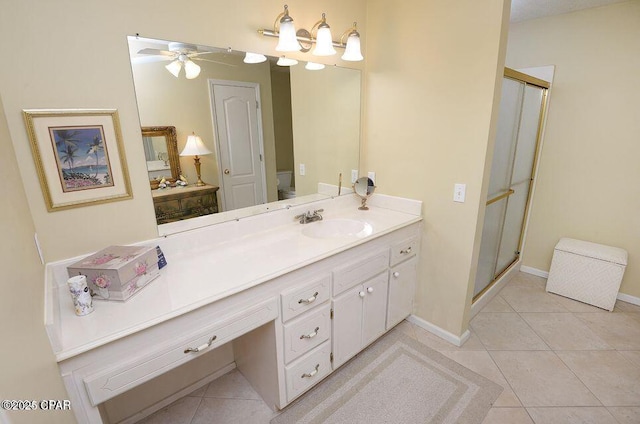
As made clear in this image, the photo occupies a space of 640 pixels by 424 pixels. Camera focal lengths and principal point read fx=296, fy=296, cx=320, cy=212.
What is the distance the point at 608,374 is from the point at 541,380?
0.46m

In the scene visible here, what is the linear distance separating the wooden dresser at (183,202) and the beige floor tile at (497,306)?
2424 mm

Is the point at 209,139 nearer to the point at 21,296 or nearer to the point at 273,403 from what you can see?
the point at 21,296

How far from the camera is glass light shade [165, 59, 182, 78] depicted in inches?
55.9

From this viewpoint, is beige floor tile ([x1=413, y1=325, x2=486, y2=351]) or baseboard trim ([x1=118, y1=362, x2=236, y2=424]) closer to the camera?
baseboard trim ([x1=118, y1=362, x2=236, y2=424])

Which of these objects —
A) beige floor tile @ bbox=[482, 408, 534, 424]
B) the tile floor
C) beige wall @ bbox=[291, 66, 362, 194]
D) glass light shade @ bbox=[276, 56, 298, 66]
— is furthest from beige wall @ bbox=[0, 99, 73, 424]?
beige floor tile @ bbox=[482, 408, 534, 424]

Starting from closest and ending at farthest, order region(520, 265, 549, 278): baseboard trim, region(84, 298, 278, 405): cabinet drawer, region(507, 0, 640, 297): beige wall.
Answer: region(84, 298, 278, 405): cabinet drawer
region(507, 0, 640, 297): beige wall
region(520, 265, 549, 278): baseboard trim

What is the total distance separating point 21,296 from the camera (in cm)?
72

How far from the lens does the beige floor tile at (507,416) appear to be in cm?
158

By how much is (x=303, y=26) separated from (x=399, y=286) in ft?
6.07

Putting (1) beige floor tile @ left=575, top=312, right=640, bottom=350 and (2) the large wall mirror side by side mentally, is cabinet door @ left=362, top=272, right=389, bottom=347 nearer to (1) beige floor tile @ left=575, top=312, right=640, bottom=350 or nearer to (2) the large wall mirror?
(2) the large wall mirror

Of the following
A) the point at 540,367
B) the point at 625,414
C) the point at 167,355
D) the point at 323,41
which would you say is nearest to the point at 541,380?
the point at 540,367

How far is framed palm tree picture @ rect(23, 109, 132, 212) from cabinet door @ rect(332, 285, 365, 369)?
49.2 inches

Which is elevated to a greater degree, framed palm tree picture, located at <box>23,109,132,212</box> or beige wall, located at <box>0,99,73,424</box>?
framed palm tree picture, located at <box>23,109,132,212</box>

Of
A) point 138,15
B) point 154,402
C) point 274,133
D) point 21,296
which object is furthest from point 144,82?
point 154,402
